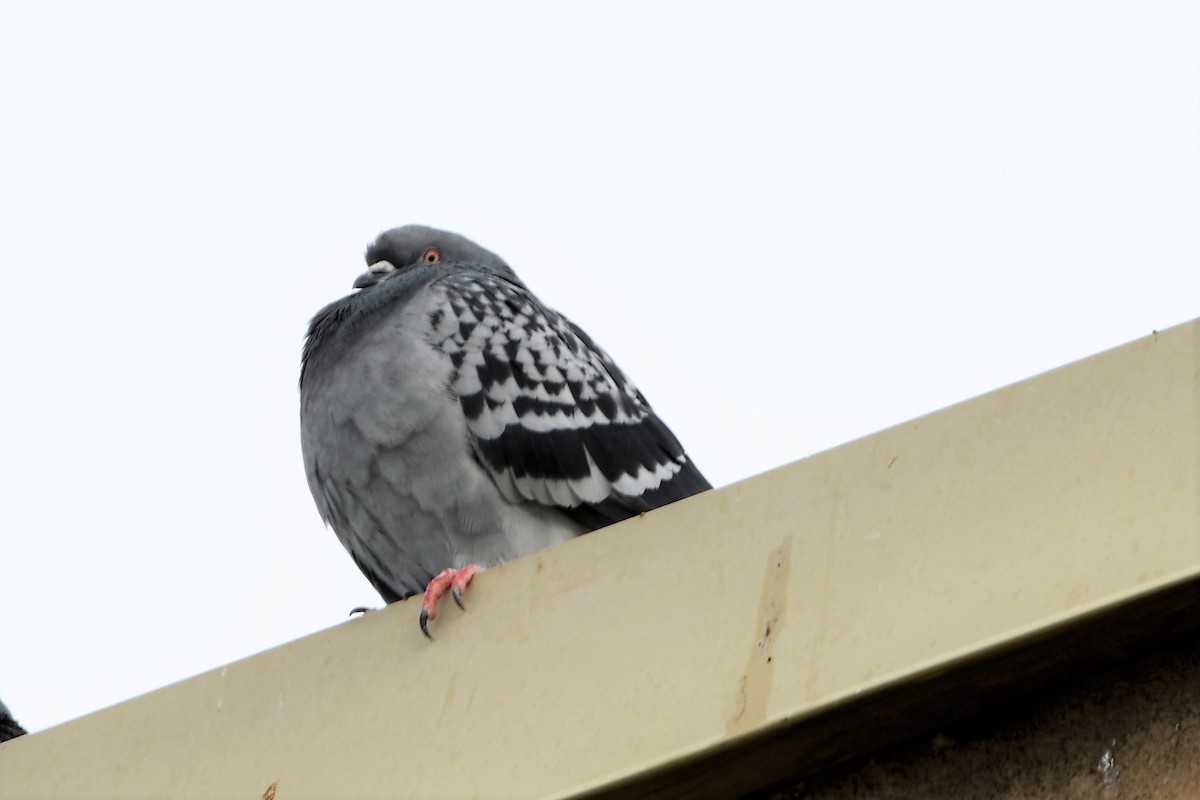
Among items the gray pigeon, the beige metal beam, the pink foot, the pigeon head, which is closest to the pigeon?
the gray pigeon

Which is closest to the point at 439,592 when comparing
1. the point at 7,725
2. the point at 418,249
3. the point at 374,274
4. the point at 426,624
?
the point at 426,624

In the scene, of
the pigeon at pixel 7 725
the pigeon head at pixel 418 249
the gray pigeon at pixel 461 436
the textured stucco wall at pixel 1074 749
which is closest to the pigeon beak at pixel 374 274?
the pigeon head at pixel 418 249

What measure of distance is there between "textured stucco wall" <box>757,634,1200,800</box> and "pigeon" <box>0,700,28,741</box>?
3411 mm

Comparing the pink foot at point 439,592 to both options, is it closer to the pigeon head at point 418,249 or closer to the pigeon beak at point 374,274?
the pigeon beak at point 374,274

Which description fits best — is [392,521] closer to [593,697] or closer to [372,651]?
[372,651]

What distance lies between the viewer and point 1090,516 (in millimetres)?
3090

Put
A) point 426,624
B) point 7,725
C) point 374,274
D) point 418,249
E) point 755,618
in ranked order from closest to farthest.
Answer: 1. point 755,618
2. point 426,624
3. point 7,725
4. point 374,274
5. point 418,249

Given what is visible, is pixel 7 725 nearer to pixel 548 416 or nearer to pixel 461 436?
pixel 461 436

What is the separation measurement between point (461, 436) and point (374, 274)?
1.95m

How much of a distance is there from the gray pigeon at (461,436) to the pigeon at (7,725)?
1385 millimetres

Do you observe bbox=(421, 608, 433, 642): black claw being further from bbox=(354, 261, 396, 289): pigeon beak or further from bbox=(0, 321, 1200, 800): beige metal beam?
bbox=(354, 261, 396, 289): pigeon beak

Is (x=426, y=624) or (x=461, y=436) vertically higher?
(x=426, y=624)

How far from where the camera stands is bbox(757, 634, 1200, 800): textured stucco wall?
9.74 feet

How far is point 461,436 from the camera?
568cm
